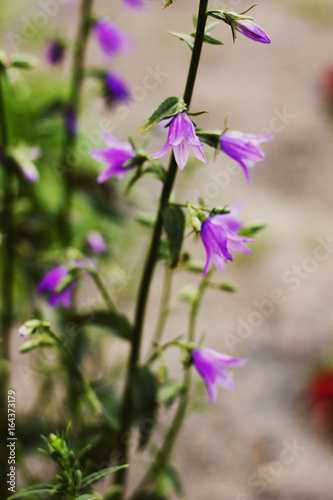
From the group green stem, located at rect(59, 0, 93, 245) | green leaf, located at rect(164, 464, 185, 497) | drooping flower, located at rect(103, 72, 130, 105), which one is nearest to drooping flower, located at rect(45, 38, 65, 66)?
green stem, located at rect(59, 0, 93, 245)

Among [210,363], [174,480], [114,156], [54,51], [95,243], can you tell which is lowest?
[174,480]

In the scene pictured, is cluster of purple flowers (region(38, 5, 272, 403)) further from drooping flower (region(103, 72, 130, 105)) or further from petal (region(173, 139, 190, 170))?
drooping flower (region(103, 72, 130, 105))

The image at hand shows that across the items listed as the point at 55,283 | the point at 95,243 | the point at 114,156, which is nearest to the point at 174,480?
the point at 55,283

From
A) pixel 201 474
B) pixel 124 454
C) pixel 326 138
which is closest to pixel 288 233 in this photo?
pixel 326 138

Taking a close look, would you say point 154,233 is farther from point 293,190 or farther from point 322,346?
point 293,190

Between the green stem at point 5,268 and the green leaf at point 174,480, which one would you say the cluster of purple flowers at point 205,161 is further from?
the green leaf at point 174,480

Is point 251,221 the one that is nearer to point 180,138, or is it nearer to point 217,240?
point 217,240
